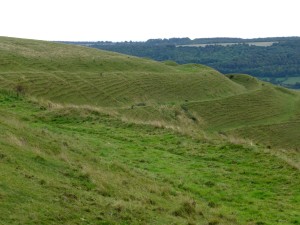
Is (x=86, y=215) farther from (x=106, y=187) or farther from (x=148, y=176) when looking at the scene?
(x=148, y=176)

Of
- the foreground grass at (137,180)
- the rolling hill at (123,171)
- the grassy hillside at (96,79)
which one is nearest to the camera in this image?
the foreground grass at (137,180)

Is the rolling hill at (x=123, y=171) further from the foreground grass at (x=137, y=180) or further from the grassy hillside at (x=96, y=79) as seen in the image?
the grassy hillside at (x=96, y=79)

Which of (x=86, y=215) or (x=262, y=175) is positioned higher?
(x=86, y=215)

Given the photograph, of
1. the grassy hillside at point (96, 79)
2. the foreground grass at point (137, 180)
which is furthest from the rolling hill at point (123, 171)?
the grassy hillside at point (96, 79)

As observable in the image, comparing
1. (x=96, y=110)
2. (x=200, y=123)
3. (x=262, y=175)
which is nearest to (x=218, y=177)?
(x=262, y=175)

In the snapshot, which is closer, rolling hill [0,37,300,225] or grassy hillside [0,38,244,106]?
rolling hill [0,37,300,225]

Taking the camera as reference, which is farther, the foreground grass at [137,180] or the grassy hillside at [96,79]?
the grassy hillside at [96,79]

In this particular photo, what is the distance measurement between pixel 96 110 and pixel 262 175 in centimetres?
1506

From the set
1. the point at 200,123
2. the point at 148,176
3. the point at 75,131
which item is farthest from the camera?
the point at 200,123

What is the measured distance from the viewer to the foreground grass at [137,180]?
985cm

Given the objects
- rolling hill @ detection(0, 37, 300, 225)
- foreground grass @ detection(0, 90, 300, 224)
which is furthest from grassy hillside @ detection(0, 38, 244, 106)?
foreground grass @ detection(0, 90, 300, 224)

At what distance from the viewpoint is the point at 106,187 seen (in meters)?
12.2

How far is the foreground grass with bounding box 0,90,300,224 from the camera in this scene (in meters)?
9.85

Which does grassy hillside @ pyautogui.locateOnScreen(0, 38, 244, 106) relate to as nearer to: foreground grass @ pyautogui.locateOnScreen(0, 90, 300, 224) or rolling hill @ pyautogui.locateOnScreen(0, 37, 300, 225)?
rolling hill @ pyautogui.locateOnScreen(0, 37, 300, 225)
